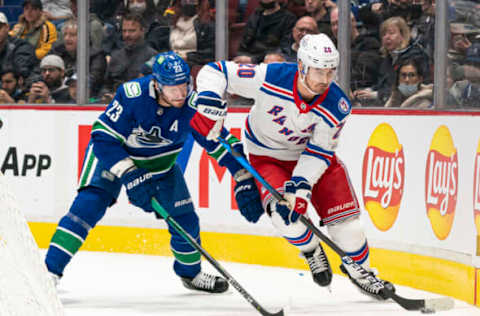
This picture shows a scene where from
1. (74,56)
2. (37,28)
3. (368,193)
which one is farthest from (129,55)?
(368,193)

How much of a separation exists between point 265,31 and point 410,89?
1098 millimetres

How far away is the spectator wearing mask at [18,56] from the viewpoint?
629 centimetres

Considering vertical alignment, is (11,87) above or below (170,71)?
below

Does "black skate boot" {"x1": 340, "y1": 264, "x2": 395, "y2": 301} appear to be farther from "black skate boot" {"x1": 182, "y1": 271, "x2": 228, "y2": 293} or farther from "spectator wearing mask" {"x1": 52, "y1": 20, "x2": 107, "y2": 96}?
"spectator wearing mask" {"x1": 52, "y1": 20, "x2": 107, "y2": 96}

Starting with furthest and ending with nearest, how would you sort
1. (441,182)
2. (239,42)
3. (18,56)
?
(18,56)
(239,42)
(441,182)

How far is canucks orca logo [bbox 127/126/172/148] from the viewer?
14.0 feet

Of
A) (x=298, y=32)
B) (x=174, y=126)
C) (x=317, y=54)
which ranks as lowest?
(x=174, y=126)

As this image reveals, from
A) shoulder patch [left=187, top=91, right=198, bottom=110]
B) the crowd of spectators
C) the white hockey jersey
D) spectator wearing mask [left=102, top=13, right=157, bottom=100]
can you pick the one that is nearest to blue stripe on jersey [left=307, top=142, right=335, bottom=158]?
the white hockey jersey

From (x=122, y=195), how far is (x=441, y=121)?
2.33 metres

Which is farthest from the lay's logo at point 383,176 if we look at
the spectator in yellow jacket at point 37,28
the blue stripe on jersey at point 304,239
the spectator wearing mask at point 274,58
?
the spectator in yellow jacket at point 37,28

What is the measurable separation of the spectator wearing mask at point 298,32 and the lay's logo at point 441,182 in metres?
1.23

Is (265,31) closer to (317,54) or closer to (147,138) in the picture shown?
(147,138)

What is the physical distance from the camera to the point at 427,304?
151 inches

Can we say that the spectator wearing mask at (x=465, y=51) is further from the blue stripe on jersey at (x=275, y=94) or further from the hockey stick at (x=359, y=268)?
the hockey stick at (x=359, y=268)
